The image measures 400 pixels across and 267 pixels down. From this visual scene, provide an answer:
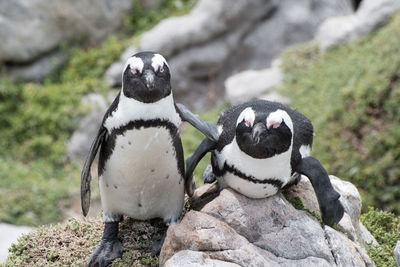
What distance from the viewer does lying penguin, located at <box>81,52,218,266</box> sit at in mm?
2582

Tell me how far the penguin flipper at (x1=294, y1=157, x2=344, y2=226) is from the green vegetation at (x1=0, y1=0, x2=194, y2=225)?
404 centimetres

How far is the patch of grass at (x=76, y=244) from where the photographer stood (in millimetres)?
3090

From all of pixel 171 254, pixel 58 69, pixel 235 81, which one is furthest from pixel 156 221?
pixel 58 69

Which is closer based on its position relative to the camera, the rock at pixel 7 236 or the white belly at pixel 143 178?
the white belly at pixel 143 178

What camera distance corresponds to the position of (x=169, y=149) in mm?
2793

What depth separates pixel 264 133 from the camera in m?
2.59

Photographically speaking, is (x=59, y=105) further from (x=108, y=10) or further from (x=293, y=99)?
(x=293, y=99)

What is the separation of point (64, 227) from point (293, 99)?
4059mm

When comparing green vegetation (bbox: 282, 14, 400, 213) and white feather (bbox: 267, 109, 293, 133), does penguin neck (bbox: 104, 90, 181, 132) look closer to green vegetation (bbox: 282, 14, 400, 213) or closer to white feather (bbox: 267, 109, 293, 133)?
white feather (bbox: 267, 109, 293, 133)

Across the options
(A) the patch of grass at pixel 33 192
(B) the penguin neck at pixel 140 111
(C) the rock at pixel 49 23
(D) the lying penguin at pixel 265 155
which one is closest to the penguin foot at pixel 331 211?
(D) the lying penguin at pixel 265 155

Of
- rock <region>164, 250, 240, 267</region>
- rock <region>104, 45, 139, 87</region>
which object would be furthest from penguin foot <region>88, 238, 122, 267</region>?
rock <region>104, 45, 139, 87</region>

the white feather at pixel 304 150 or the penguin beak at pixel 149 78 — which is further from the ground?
the penguin beak at pixel 149 78

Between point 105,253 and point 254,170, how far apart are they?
3.44ft

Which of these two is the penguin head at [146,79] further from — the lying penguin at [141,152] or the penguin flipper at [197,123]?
the penguin flipper at [197,123]
